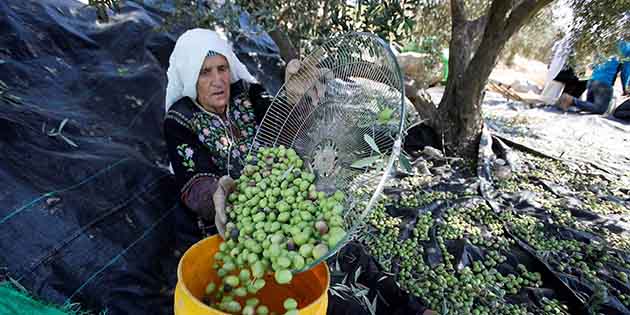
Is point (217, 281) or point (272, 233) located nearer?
point (272, 233)

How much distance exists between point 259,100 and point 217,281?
4.30ft

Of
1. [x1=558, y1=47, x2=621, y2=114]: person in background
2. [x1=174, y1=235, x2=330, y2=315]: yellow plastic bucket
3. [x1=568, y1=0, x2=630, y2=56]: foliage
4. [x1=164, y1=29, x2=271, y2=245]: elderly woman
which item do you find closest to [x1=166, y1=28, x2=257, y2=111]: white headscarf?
[x1=164, y1=29, x2=271, y2=245]: elderly woman

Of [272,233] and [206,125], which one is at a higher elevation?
[206,125]

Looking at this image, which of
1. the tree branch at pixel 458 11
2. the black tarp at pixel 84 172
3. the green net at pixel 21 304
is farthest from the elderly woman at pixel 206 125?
the tree branch at pixel 458 11

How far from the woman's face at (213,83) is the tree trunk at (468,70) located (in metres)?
2.86

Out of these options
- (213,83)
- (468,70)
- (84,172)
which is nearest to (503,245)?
(468,70)

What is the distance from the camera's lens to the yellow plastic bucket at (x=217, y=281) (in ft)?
4.17

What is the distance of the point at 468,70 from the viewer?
405 centimetres

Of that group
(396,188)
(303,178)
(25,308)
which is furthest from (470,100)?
(25,308)

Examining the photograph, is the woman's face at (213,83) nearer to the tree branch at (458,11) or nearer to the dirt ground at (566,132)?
the tree branch at (458,11)

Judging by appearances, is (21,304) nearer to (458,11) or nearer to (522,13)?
(522,13)

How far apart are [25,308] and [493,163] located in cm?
411

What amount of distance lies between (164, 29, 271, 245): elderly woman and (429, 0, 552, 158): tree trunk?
8.83 feet

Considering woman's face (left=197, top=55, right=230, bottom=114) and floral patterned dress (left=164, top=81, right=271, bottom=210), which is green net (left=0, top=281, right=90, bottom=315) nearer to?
floral patterned dress (left=164, top=81, right=271, bottom=210)
